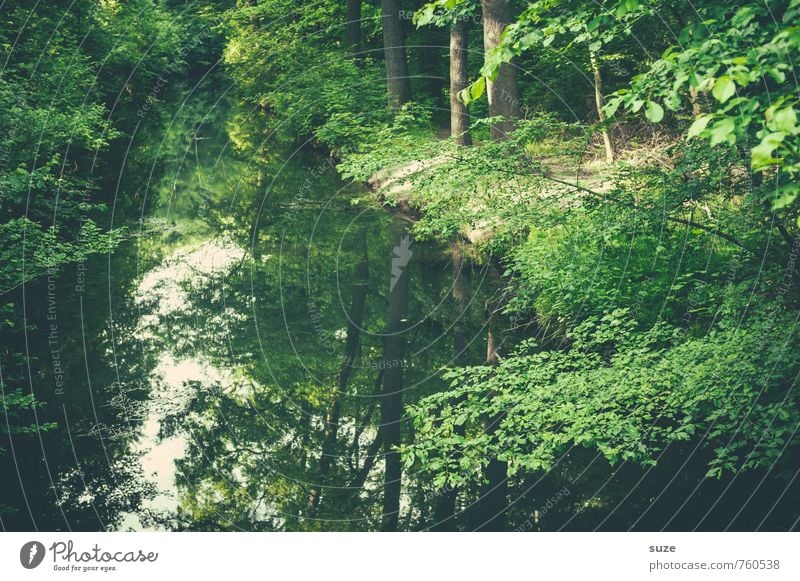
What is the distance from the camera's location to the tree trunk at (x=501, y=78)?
1312 centimetres

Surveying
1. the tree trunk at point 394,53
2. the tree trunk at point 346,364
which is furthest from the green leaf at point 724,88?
the tree trunk at point 394,53

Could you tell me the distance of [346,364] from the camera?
12.1 meters

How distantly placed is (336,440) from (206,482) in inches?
68.0

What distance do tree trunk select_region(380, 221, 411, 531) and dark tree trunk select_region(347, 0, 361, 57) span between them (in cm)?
827

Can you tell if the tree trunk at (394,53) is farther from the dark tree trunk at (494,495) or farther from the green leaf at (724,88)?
the green leaf at (724,88)
